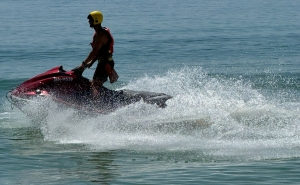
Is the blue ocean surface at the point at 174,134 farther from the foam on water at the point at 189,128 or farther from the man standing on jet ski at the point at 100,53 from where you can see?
the man standing on jet ski at the point at 100,53

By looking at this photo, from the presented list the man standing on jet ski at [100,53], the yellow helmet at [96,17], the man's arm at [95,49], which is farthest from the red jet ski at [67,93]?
the yellow helmet at [96,17]

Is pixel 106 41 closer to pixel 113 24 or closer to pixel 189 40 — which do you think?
pixel 189 40

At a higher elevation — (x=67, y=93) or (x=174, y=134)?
(x=67, y=93)

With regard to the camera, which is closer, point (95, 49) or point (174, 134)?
point (174, 134)

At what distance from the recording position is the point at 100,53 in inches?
424

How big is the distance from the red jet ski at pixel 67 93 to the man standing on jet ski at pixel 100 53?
5.5 inches

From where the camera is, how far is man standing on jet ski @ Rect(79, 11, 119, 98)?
34.3 feet

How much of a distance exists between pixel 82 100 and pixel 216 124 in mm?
2180

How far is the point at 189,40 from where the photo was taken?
2705 centimetres

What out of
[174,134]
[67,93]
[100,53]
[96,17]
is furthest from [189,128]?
[96,17]

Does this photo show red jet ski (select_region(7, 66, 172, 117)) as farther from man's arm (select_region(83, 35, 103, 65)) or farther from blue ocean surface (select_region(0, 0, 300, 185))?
man's arm (select_region(83, 35, 103, 65))

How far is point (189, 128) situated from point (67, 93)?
6.67ft

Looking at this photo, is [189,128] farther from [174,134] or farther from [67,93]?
[67,93]

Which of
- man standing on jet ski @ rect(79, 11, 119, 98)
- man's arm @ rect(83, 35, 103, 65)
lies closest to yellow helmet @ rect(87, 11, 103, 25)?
man standing on jet ski @ rect(79, 11, 119, 98)
